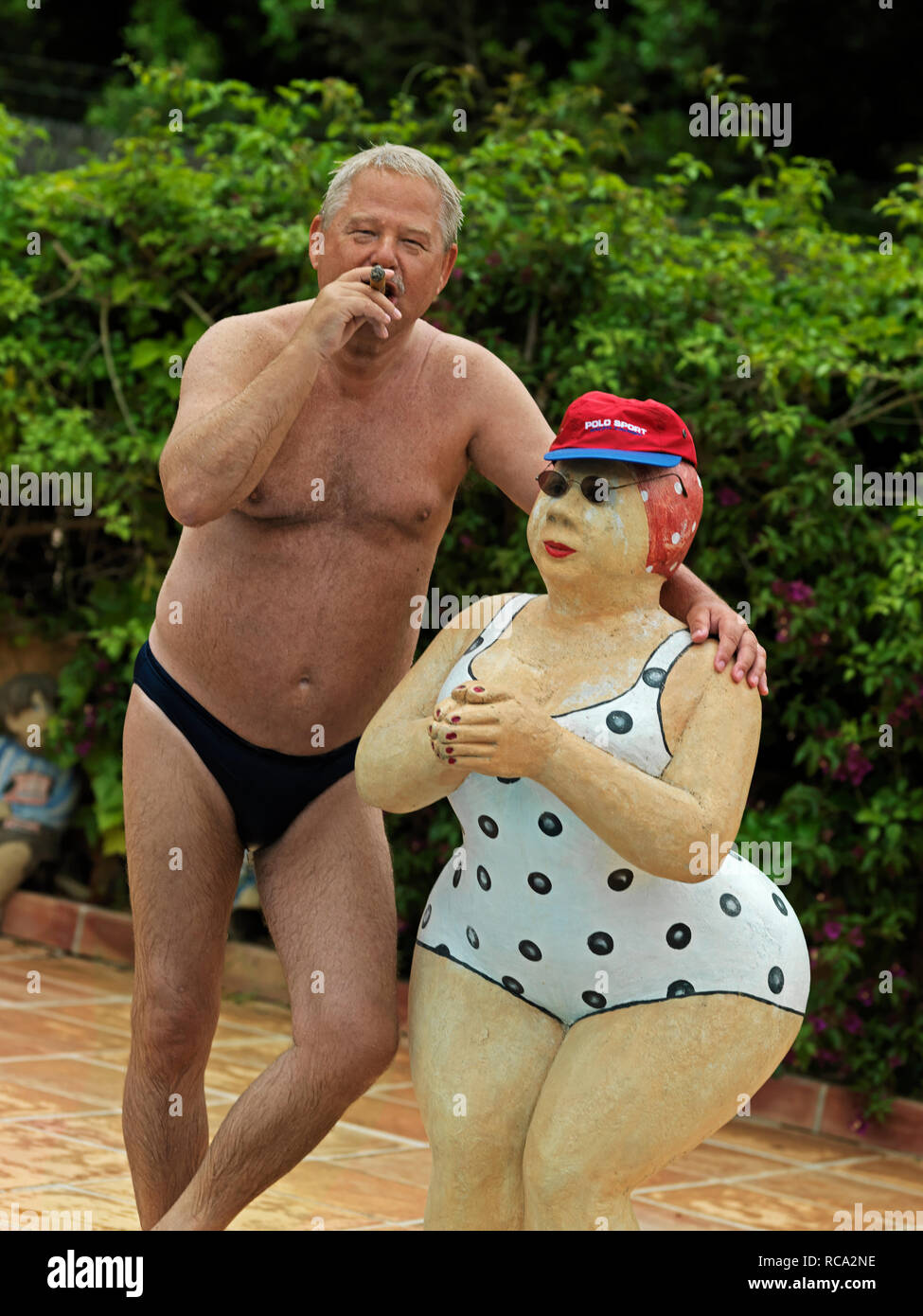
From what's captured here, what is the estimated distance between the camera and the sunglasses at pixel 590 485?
263 cm

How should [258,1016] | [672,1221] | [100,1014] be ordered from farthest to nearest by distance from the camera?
[258,1016]
[100,1014]
[672,1221]

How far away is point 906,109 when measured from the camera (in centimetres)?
1427

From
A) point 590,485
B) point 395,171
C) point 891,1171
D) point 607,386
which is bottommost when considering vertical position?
point 891,1171

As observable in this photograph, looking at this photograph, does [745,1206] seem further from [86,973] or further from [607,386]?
[86,973]

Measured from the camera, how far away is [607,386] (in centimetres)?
581

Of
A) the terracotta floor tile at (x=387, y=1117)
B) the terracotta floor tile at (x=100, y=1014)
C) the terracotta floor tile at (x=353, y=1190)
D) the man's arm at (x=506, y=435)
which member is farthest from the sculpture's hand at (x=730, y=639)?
the terracotta floor tile at (x=100, y=1014)

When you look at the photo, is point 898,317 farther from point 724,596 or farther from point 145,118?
point 145,118

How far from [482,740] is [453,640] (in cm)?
42

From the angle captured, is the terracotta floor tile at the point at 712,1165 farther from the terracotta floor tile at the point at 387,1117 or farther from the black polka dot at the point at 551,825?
the black polka dot at the point at 551,825

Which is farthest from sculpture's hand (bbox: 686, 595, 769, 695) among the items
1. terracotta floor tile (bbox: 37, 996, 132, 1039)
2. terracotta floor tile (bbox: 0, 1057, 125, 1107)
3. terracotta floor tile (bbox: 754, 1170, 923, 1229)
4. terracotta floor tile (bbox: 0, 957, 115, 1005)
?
terracotta floor tile (bbox: 0, 957, 115, 1005)

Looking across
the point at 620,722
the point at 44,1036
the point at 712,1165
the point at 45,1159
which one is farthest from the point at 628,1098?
the point at 44,1036

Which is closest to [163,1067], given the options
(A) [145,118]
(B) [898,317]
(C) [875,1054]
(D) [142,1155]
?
(D) [142,1155]

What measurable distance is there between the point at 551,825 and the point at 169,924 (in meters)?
0.87

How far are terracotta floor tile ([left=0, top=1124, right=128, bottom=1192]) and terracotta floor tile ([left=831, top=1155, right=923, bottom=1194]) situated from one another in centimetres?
224
